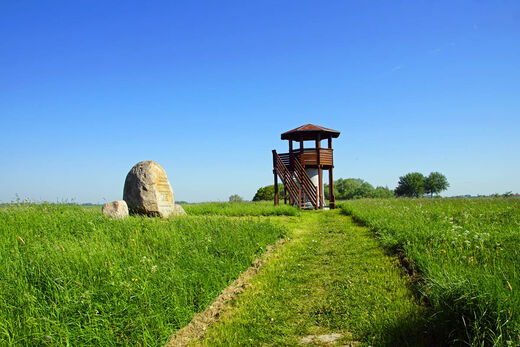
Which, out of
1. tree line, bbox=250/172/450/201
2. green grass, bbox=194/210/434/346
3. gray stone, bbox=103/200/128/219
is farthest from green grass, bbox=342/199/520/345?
tree line, bbox=250/172/450/201

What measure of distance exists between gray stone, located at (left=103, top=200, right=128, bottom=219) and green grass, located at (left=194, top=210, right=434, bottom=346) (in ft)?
23.6

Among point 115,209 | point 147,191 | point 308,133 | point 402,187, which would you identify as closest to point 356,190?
point 402,187

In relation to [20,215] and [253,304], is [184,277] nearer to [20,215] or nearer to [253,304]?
[253,304]

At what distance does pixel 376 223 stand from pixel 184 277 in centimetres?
741

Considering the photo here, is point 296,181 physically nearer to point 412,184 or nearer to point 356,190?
point 356,190

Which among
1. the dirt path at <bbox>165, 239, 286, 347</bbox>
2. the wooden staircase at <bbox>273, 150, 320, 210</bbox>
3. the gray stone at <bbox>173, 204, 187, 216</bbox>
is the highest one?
the wooden staircase at <bbox>273, 150, 320, 210</bbox>

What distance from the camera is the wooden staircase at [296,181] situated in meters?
19.7

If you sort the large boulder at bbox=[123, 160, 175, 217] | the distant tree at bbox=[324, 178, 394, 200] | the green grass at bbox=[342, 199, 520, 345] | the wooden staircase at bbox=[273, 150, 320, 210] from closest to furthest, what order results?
the green grass at bbox=[342, 199, 520, 345]
the large boulder at bbox=[123, 160, 175, 217]
the wooden staircase at bbox=[273, 150, 320, 210]
the distant tree at bbox=[324, 178, 394, 200]

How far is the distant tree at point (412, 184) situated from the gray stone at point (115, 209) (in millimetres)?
67818

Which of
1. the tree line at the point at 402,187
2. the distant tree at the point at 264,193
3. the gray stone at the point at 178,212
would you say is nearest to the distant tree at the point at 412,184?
the tree line at the point at 402,187

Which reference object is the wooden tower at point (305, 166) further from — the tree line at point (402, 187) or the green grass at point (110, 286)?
the tree line at point (402, 187)

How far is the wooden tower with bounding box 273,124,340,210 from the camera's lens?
20.1 m

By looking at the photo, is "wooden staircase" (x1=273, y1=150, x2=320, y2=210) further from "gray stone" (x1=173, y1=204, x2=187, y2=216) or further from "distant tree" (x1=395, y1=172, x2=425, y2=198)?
"distant tree" (x1=395, y1=172, x2=425, y2=198)

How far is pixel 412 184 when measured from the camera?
6769 cm
